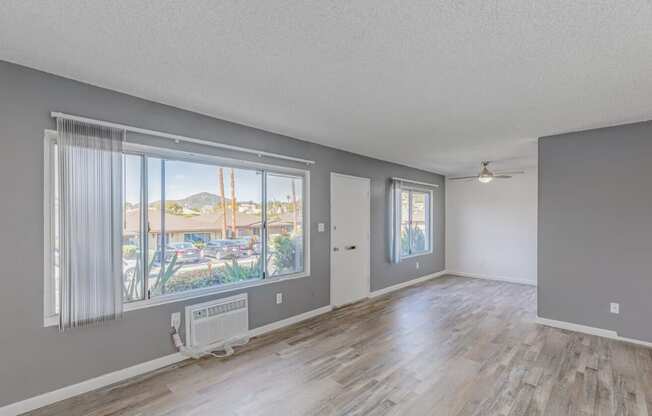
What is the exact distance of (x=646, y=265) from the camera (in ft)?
11.4

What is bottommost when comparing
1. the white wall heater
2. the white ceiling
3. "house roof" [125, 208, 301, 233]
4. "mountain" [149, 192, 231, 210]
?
the white wall heater

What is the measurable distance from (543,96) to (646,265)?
2.42 metres

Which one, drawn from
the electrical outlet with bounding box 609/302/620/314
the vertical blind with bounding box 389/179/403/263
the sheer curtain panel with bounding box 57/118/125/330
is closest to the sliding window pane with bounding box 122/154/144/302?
the sheer curtain panel with bounding box 57/118/125/330

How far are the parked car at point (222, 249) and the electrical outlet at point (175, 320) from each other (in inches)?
26.2

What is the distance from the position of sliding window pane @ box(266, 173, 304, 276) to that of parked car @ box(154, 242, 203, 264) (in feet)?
3.13

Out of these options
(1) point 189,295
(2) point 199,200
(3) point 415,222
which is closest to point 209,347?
(1) point 189,295

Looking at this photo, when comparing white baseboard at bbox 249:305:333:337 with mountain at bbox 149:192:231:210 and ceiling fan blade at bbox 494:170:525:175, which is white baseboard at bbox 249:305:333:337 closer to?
mountain at bbox 149:192:231:210

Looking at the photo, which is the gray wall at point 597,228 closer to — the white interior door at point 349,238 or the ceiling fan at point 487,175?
the ceiling fan at point 487,175

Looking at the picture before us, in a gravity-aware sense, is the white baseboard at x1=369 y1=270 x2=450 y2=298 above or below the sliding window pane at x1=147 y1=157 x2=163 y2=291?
below

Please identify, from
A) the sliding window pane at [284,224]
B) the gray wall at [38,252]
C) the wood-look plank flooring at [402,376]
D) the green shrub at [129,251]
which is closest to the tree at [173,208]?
the green shrub at [129,251]

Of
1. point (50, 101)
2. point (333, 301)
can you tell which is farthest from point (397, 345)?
point (50, 101)

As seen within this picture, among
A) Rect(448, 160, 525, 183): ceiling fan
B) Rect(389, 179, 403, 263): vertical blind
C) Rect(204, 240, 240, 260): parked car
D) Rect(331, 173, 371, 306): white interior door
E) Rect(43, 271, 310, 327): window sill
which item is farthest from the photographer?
Rect(389, 179, 403, 263): vertical blind

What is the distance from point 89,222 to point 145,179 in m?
0.62

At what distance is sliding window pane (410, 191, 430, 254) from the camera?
678 cm
